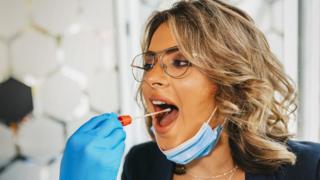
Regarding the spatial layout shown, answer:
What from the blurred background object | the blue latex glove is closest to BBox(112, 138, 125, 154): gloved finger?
the blue latex glove

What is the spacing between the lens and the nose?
73 cm

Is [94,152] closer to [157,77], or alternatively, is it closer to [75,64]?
[157,77]

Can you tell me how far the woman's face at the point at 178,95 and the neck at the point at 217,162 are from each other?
91mm

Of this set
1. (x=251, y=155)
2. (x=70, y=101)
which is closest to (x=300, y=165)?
(x=251, y=155)

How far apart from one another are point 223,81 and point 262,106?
5.2 inches

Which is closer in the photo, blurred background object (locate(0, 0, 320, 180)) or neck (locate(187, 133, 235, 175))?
neck (locate(187, 133, 235, 175))

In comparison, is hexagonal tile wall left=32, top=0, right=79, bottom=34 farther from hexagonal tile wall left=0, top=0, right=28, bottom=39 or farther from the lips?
the lips

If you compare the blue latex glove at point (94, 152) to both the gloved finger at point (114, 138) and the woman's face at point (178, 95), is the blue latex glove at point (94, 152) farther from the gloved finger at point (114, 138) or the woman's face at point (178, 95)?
the woman's face at point (178, 95)

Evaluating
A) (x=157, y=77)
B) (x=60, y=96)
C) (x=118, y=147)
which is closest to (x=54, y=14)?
(x=60, y=96)

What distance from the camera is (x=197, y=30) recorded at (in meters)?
0.74

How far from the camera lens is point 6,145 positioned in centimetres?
105

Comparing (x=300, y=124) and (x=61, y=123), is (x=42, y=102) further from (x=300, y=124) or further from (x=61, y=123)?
(x=300, y=124)

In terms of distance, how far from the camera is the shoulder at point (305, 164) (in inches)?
29.6

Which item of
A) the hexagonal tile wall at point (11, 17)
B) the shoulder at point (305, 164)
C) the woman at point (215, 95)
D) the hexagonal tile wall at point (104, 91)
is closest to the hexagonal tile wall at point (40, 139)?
the hexagonal tile wall at point (104, 91)
